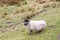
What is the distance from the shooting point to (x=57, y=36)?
9617mm

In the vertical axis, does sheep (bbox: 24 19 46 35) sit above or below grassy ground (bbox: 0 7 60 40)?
above

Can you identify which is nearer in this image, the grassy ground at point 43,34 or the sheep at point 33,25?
the grassy ground at point 43,34

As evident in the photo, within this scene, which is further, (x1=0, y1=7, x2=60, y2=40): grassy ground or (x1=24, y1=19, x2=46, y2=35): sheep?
(x1=24, y1=19, x2=46, y2=35): sheep

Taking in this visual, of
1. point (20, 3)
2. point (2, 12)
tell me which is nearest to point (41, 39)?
point (2, 12)

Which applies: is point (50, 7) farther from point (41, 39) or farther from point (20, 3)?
point (41, 39)

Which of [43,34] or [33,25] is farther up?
[33,25]

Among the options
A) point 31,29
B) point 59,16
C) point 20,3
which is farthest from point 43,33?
point 20,3

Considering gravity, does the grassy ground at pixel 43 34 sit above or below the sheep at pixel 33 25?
below

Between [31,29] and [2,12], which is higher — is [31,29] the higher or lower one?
the higher one

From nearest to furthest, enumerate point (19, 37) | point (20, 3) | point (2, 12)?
point (19, 37), point (2, 12), point (20, 3)

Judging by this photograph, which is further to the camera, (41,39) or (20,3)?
(20,3)

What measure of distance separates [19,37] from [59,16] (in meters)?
3.48

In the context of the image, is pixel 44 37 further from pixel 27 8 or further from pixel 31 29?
pixel 27 8

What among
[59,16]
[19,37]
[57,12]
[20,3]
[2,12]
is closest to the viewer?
[19,37]
